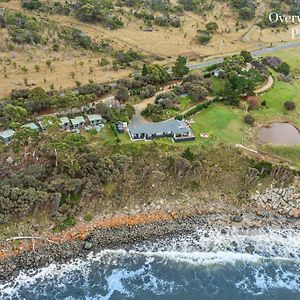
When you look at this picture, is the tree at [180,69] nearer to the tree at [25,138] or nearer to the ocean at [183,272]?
the tree at [25,138]

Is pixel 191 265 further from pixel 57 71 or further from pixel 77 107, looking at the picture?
pixel 57 71

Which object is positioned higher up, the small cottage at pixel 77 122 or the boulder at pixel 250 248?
the small cottage at pixel 77 122

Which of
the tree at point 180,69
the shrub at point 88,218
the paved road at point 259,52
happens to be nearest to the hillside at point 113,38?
the paved road at point 259,52

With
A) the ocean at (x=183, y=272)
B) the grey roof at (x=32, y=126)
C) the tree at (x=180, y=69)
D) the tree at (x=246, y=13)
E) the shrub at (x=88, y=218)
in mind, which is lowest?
the ocean at (x=183, y=272)

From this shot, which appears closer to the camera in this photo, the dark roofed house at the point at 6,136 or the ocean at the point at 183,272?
the ocean at the point at 183,272

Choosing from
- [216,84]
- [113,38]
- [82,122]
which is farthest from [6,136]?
[113,38]

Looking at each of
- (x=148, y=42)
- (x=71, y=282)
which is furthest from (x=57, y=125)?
(x=148, y=42)

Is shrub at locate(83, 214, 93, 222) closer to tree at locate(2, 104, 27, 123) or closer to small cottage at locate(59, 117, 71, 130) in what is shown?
small cottage at locate(59, 117, 71, 130)

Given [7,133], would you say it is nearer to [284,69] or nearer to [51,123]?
[51,123]
